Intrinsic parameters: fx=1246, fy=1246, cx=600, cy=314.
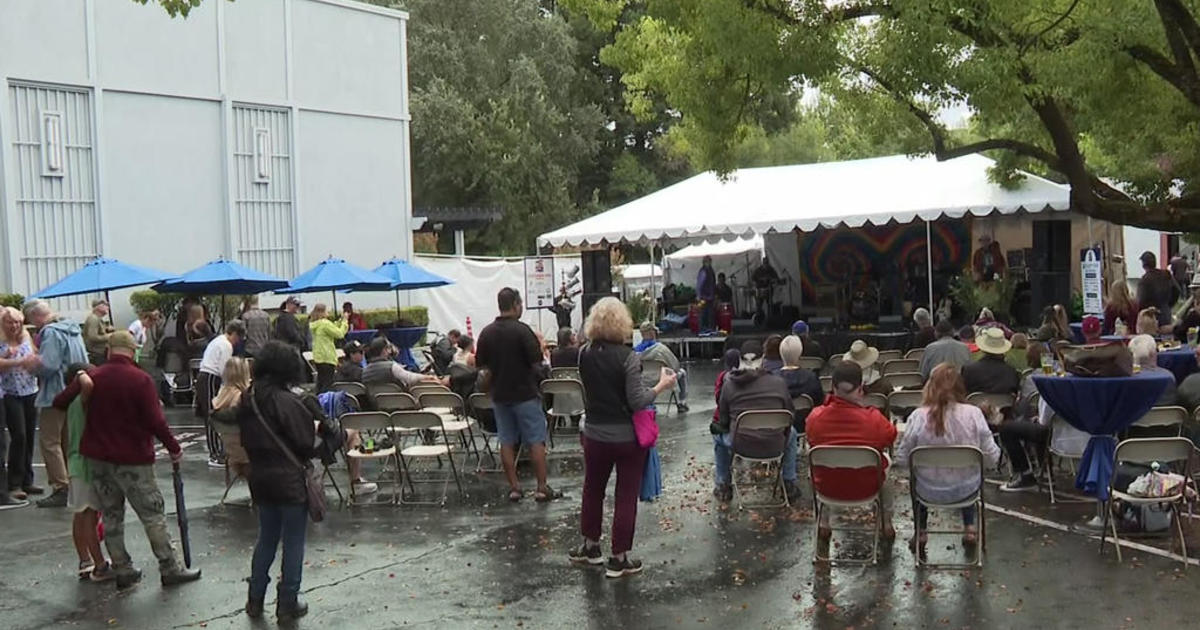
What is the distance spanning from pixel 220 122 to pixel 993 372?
15141 mm

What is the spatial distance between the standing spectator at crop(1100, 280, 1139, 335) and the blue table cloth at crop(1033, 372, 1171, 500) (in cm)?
697

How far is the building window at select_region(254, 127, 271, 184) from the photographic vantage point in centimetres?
2159

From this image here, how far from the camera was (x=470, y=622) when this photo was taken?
6.58 m

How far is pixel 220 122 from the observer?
2102cm

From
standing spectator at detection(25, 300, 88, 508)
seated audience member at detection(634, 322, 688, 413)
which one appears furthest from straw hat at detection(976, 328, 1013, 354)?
standing spectator at detection(25, 300, 88, 508)

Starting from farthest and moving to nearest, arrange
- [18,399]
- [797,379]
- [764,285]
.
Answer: [764,285]
[797,379]
[18,399]

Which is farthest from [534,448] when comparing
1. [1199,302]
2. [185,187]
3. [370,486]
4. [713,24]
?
[185,187]

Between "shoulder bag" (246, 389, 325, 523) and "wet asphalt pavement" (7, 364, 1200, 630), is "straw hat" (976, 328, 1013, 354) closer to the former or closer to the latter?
"wet asphalt pavement" (7, 364, 1200, 630)

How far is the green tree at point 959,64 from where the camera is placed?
1082 cm

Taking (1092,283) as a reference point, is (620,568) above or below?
below

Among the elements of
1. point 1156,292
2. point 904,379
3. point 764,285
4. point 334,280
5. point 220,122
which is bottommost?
point 904,379

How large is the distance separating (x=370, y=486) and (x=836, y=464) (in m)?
4.54

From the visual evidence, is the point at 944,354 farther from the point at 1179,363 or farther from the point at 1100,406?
the point at 1100,406

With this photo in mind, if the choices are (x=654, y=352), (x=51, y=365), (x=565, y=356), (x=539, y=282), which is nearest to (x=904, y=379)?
(x=654, y=352)
